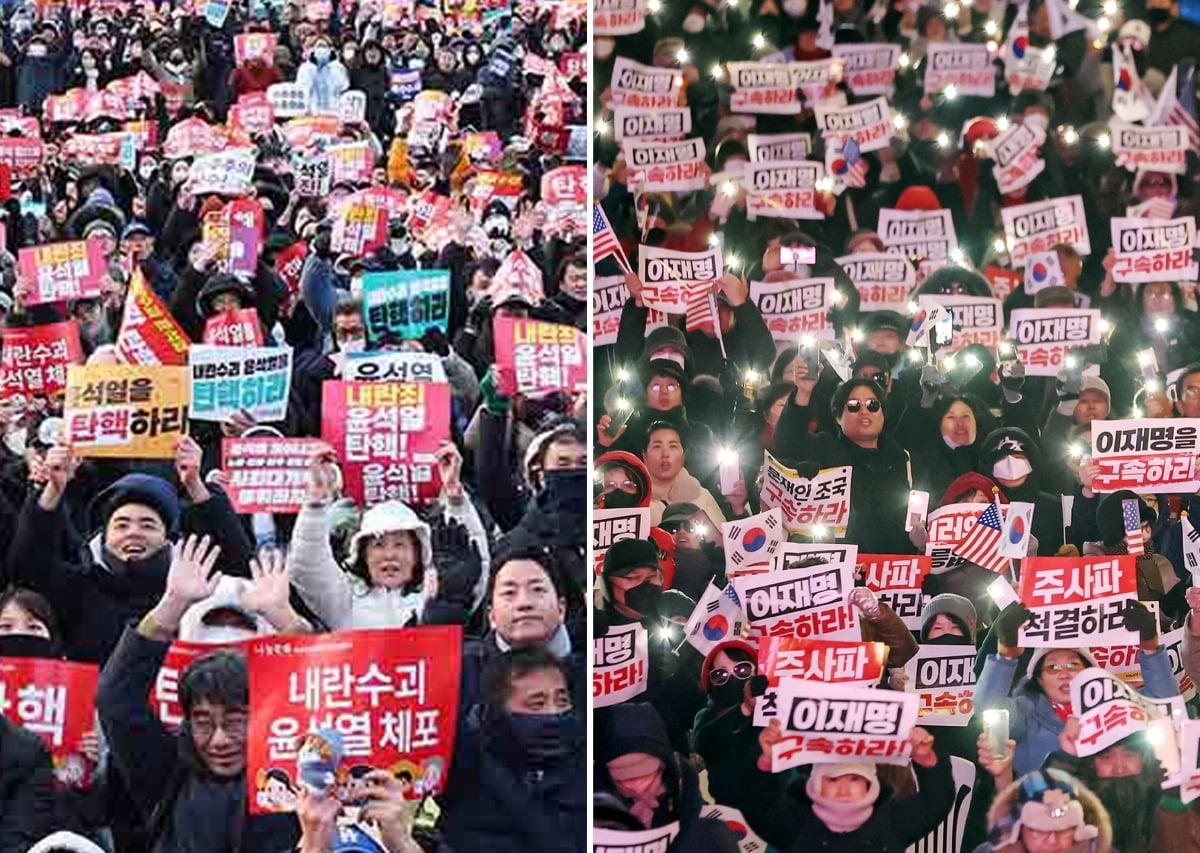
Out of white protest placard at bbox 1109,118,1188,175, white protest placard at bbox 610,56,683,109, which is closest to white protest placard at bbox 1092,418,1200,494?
white protest placard at bbox 1109,118,1188,175

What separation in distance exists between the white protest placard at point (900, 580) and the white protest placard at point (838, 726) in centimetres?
14

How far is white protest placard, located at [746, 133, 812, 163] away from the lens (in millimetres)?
1965

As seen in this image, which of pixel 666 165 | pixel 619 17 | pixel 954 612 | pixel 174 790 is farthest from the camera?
pixel 619 17

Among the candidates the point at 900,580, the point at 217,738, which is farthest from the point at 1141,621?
the point at 217,738

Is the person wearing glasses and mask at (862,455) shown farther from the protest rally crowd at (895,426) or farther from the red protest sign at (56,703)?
the red protest sign at (56,703)

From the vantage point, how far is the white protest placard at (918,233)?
190 cm

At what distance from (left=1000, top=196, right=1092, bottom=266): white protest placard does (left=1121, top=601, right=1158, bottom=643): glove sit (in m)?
0.66

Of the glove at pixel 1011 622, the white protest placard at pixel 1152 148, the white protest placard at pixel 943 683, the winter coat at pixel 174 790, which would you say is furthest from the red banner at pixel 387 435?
the white protest placard at pixel 1152 148

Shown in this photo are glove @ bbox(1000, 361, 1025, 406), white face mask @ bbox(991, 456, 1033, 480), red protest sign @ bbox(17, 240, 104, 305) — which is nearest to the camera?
red protest sign @ bbox(17, 240, 104, 305)

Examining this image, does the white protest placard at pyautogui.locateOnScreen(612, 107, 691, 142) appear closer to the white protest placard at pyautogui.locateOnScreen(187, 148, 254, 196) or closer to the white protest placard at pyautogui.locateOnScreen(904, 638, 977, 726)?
the white protest placard at pyautogui.locateOnScreen(187, 148, 254, 196)

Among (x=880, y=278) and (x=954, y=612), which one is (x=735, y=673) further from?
(x=880, y=278)

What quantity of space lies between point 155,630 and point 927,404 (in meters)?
1.13

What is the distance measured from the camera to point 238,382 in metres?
1.42

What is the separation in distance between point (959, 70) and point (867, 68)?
18 centimetres
